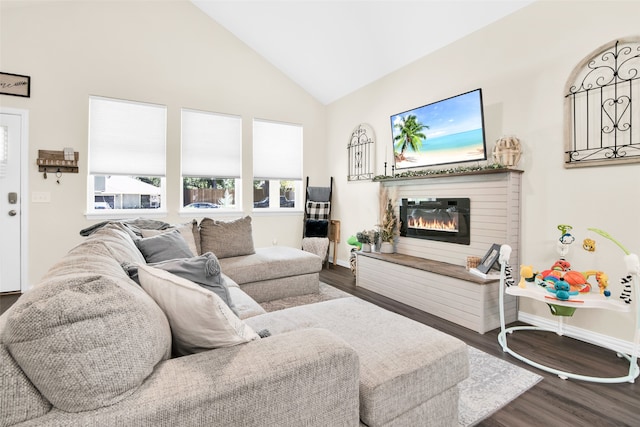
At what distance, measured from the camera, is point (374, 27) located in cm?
372

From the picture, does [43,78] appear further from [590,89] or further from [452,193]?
[590,89]

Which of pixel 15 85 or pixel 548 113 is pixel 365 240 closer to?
pixel 548 113

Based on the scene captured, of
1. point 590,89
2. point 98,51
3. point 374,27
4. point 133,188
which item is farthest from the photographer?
point 133,188

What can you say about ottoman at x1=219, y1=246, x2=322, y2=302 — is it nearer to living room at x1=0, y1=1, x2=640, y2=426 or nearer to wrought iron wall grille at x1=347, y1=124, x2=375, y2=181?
living room at x1=0, y1=1, x2=640, y2=426

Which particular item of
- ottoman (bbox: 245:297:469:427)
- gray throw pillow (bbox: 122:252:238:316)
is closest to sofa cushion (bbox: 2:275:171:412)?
gray throw pillow (bbox: 122:252:238:316)

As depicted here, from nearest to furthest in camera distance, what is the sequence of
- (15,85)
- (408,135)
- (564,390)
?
(564,390), (15,85), (408,135)

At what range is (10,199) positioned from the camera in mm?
3621

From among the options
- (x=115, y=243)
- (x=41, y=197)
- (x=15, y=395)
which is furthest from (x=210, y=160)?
(x=15, y=395)

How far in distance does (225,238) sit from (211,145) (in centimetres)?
195

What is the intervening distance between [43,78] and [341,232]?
4375 millimetres

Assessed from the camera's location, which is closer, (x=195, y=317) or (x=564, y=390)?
(x=195, y=317)

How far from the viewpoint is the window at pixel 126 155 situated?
4.06m

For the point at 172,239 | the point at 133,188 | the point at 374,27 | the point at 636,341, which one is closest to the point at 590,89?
the point at 636,341

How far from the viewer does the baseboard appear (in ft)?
7.62
